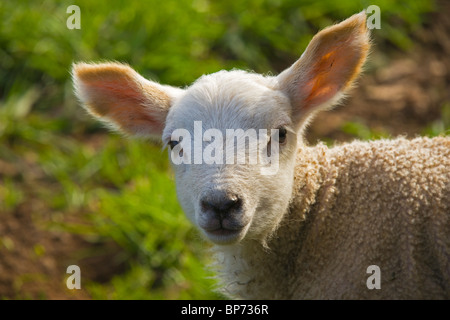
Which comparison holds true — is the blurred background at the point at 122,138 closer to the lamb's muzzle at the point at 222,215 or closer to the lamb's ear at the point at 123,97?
the lamb's ear at the point at 123,97

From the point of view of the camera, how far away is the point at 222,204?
123 inches

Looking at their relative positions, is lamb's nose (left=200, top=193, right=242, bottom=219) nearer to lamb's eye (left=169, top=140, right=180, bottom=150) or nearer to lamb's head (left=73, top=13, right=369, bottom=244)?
lamb's head (left=73, top=13, right=369, bottom=244)

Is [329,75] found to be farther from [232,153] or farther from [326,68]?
[232,153]

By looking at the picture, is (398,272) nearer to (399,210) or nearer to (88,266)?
(399,210)

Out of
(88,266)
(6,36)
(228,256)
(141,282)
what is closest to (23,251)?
(88,266)

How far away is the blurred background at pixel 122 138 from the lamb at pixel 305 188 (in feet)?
4.12

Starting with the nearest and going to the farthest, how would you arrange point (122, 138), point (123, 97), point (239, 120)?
point (239, 120) → point (123, 97) → point (122, 138)

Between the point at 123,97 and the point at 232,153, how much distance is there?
101cm

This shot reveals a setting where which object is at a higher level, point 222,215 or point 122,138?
point 122,138

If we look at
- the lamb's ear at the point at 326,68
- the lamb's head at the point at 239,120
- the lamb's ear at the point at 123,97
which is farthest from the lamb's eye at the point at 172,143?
the lamb's ear at the point at 326,68

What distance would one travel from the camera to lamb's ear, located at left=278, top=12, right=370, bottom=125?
11.5ft

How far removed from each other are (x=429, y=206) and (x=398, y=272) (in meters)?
0.39

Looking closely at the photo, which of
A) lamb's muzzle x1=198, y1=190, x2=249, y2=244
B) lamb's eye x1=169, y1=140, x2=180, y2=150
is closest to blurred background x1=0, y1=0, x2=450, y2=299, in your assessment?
lamb's eye x1=169, y1=140, x2=180, y2=150

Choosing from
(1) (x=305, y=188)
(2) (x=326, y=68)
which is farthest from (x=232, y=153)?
(2) (x=326, y=68)
